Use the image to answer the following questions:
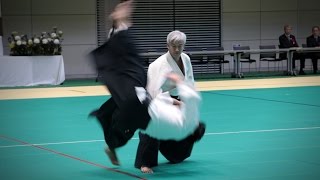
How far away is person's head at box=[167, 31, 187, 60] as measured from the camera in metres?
6.81

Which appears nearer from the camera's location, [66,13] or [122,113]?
[122,113]

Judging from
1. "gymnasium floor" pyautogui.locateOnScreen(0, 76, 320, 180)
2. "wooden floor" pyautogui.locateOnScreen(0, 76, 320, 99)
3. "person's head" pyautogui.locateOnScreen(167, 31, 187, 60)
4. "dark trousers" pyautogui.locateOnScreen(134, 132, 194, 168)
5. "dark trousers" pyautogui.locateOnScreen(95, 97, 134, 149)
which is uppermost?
"person's head" pyautogui.locateOnScreen(167, 31, 187, 60)

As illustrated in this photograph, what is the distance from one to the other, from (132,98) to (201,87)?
10.9 m

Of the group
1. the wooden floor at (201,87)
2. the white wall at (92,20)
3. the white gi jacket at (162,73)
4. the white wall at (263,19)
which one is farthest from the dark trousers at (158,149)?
the white wall at (263,19)

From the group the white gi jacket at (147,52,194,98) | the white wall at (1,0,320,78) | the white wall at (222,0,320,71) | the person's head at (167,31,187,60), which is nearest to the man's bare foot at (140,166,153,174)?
the white gi jacket at (147,52,194,98)

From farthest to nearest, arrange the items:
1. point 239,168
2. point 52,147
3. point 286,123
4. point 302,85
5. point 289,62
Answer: point 289,62
point 302,85
point 286,123
point 52,147
point 239,168

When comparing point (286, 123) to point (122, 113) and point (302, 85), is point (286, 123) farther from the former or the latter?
point (302, 85)

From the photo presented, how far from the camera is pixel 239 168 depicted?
679 centimetres

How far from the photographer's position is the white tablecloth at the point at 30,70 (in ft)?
57.5

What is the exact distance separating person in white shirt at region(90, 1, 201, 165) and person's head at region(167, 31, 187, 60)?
2.30 feet

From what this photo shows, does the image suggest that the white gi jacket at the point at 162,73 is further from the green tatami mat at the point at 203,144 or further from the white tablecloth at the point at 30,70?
the white tablecloth at the point at 30,70

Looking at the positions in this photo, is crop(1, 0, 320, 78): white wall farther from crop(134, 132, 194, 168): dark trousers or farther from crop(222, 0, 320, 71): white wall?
crop(134, 132, 194, 168): dark trousers

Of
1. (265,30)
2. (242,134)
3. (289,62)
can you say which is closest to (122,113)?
(242,134)

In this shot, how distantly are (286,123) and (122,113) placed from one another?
15.5 feet
